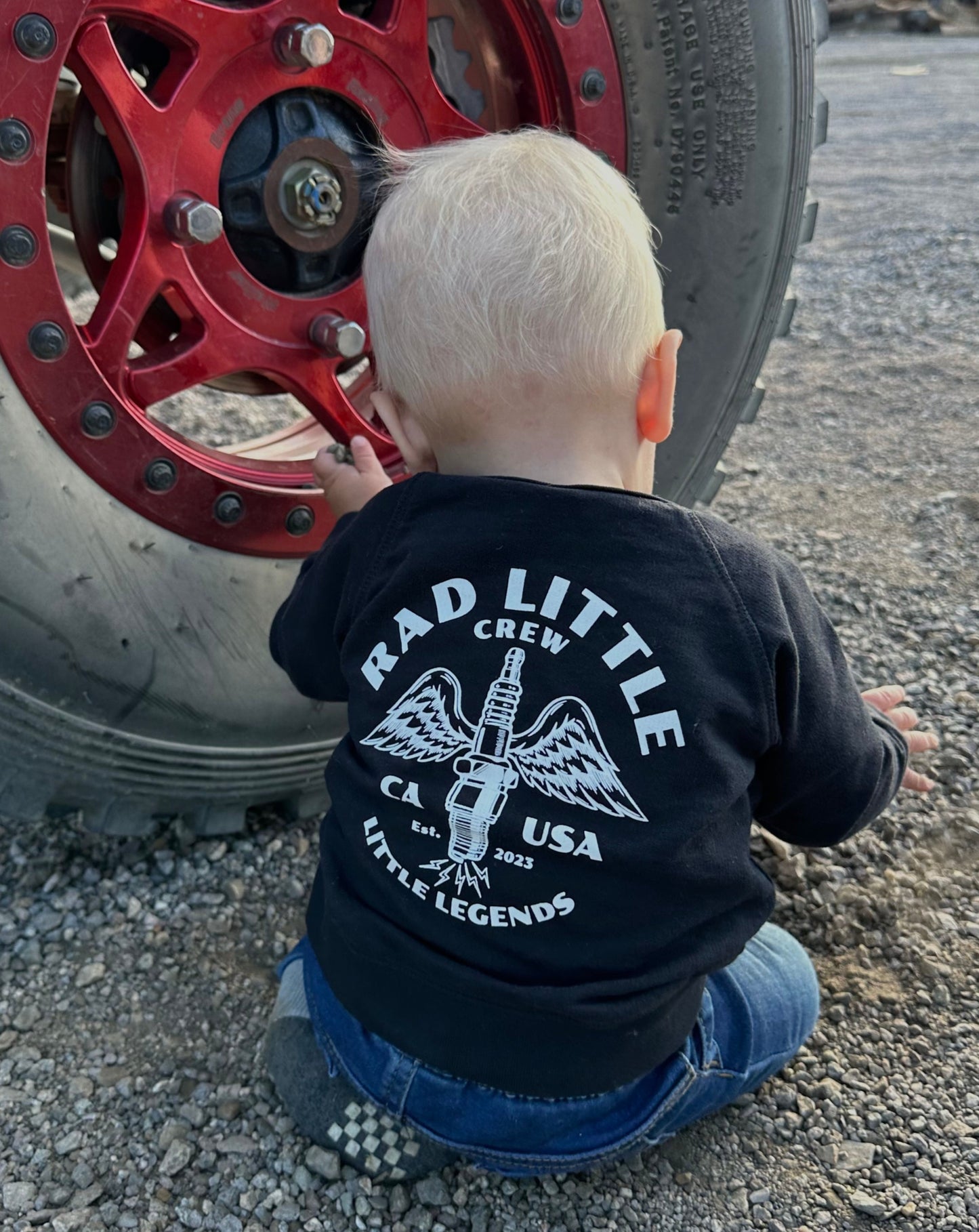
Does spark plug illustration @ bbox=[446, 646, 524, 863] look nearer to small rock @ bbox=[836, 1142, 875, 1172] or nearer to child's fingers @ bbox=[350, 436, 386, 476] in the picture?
child's fingers @ bbox=[350, 436, 386, 476]

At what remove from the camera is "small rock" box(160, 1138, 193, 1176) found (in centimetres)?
126

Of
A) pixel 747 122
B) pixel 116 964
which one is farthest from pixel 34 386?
pixel 747 122

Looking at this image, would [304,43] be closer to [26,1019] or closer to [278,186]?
[278,186]

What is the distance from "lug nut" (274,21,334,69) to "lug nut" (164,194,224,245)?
18cm

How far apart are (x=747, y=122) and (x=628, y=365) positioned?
0.62 meters

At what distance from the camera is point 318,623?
128cm

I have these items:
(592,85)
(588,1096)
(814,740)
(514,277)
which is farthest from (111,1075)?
(592,85)

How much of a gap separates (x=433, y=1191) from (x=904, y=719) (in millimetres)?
711

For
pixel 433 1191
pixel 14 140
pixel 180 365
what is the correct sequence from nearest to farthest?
pixel 14 140 < pixel 433 1191 < pixel 180 365

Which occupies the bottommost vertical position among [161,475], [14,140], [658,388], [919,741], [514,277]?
[919,741]

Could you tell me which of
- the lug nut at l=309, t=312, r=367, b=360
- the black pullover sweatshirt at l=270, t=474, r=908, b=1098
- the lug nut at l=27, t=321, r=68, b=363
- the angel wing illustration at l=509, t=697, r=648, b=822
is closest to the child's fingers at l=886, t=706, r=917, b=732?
the black pullover sweatshirt at l=270, t=474, r=908, b=1098

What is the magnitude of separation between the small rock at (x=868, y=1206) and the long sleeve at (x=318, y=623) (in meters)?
0.74

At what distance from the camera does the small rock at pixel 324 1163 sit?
4.18 ft

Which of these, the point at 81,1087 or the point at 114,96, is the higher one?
the point at 114,96
